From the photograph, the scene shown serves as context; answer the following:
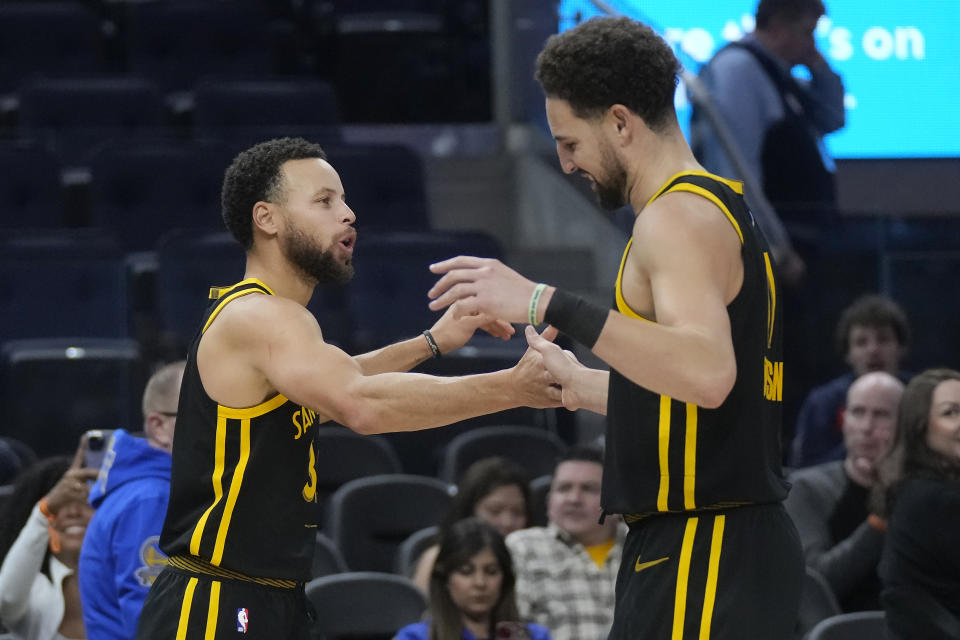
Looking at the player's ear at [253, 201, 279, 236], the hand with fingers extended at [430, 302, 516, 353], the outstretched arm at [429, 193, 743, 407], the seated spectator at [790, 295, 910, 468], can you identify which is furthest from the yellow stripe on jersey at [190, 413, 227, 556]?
the seated spectator at [790, 295, 910, 468]

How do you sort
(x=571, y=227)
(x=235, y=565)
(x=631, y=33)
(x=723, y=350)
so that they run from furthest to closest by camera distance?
(x=571, y=227) → (x=235, y=565) → (x=631, y=33) → (x=723, y=350)

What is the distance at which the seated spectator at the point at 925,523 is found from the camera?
462 cm

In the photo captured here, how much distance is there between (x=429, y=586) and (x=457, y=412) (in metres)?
2.10

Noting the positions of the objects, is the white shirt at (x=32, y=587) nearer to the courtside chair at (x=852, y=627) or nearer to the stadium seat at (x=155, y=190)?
the courtside chair at (x=852, y=627)

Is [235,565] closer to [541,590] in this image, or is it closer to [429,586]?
[429,586]

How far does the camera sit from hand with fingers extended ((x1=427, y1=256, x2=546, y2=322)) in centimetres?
284

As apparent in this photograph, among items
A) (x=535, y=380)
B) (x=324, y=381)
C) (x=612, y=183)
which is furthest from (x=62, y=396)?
(x=612, y=183)

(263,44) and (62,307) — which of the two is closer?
(62,307)

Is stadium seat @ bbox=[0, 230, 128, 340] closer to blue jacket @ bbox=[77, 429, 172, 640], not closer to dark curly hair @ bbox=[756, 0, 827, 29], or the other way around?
blue jacket @ bbox=[77, 429, 172, 640]

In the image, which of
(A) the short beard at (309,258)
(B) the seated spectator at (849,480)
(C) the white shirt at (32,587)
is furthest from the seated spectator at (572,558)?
(A) the short beard at (309,258)

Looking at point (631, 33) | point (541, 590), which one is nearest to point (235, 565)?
point (631, 33)

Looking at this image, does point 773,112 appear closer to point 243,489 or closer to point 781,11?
point 781,11

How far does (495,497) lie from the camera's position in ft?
20.0

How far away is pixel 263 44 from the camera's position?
36.4 feet
